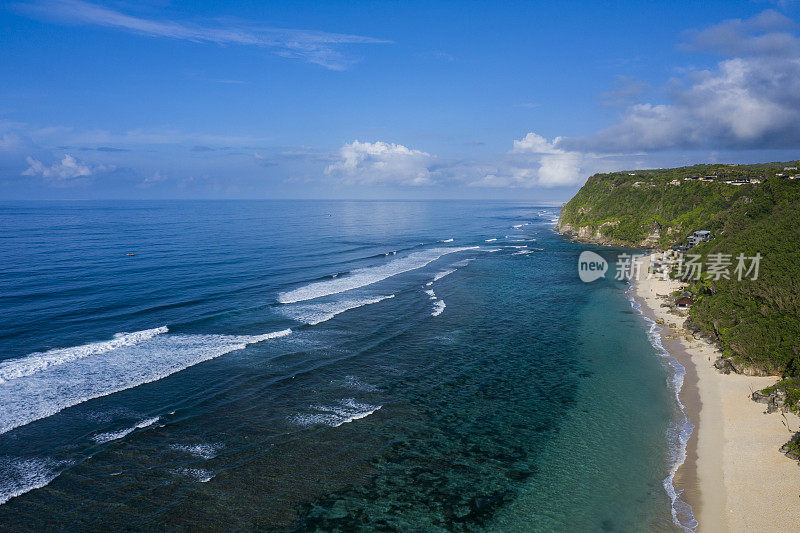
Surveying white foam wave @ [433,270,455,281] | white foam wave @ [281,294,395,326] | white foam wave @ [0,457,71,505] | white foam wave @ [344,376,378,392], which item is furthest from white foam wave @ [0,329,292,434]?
white foam wave @ [433,270,455,281]

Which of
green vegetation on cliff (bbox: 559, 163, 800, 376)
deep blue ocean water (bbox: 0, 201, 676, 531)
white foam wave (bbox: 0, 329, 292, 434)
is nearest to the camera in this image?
deep blue ocean water (bbox: 0, 201, 676, 531)

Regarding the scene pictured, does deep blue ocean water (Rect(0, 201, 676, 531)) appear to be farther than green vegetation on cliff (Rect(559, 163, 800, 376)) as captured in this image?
No

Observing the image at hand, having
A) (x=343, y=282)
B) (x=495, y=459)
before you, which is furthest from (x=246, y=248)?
(x=495, y=459)

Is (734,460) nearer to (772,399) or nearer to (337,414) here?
(772,399)

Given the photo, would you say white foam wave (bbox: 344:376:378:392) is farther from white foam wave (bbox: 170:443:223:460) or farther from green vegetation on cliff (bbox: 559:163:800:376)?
green vegetation on cliff (bbox: 559:163:800:376)

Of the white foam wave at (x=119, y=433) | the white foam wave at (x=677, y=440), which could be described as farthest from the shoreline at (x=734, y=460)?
the white foam wave at (x=119, y=433)

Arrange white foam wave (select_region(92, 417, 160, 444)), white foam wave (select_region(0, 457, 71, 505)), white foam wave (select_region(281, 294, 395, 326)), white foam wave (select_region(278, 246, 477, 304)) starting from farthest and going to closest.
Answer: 1. white foam wave (select_region(278, 246, 477, 304))
2. white foam wave (select_region(281, 294, 395, 326))
3. white foam wave (select_region(92, 417, 160, 444))
4. white foam wave (select_region(0, 457, 71, 505))

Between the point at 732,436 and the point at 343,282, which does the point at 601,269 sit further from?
the point at 732,436

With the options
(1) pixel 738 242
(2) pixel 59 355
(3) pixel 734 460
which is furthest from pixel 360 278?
(3) pixel 734 460
